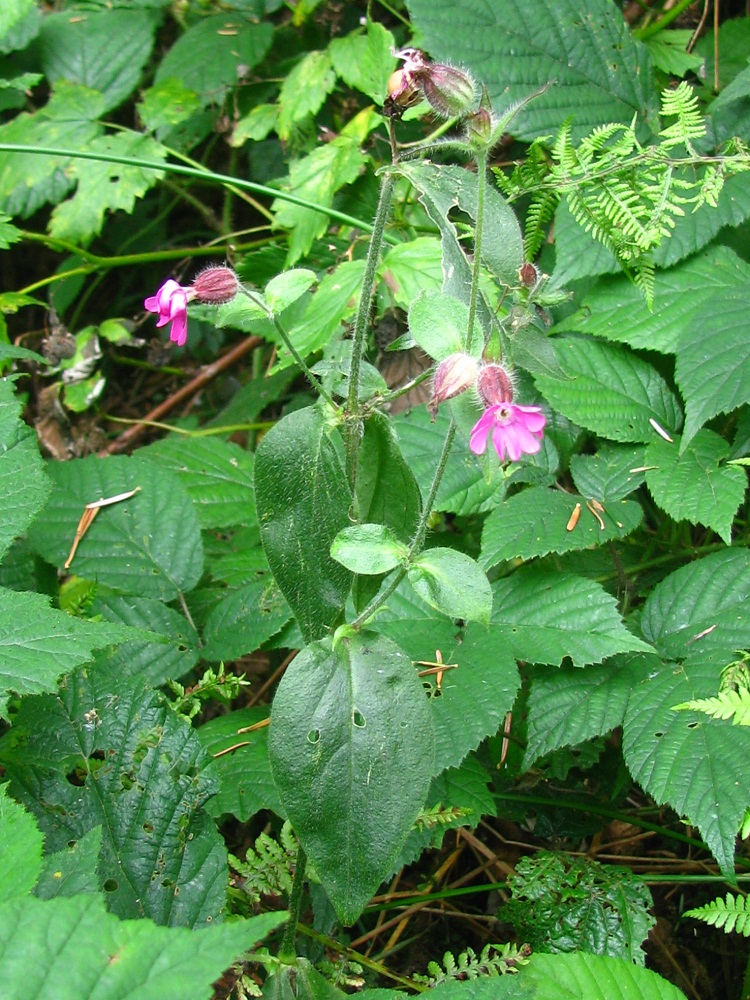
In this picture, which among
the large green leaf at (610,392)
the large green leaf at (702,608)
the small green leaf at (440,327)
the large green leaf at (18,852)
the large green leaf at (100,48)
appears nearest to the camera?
the large green leaf at (18,852)

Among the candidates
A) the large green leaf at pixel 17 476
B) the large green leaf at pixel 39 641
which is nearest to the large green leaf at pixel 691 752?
the large green leaf at pixel 39 641

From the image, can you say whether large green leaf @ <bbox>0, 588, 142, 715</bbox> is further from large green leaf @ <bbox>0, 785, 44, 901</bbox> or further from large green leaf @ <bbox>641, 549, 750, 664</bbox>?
large green leaf @ <bbox>641, 549, 750, 664</bbox>

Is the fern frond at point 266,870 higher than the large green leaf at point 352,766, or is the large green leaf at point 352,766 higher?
the large green leaf at point 352,766

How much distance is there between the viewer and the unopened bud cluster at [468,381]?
1.13 meters

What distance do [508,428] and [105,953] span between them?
717 millimetres

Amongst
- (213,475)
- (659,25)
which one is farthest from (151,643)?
(659,25)

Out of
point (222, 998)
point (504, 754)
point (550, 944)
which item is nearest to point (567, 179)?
point (504, 754)

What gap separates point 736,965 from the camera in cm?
173

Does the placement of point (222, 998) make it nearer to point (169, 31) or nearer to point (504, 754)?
point (504, 754)

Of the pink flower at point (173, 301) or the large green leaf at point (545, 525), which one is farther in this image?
the large green leaf at point (545, 525)

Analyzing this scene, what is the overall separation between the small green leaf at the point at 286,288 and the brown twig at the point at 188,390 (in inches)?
67.7

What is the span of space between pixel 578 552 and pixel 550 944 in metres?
0.79

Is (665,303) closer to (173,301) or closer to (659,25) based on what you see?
(659,25)

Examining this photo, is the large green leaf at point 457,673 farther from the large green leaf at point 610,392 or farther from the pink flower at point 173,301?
the pink flower at point 173,301
